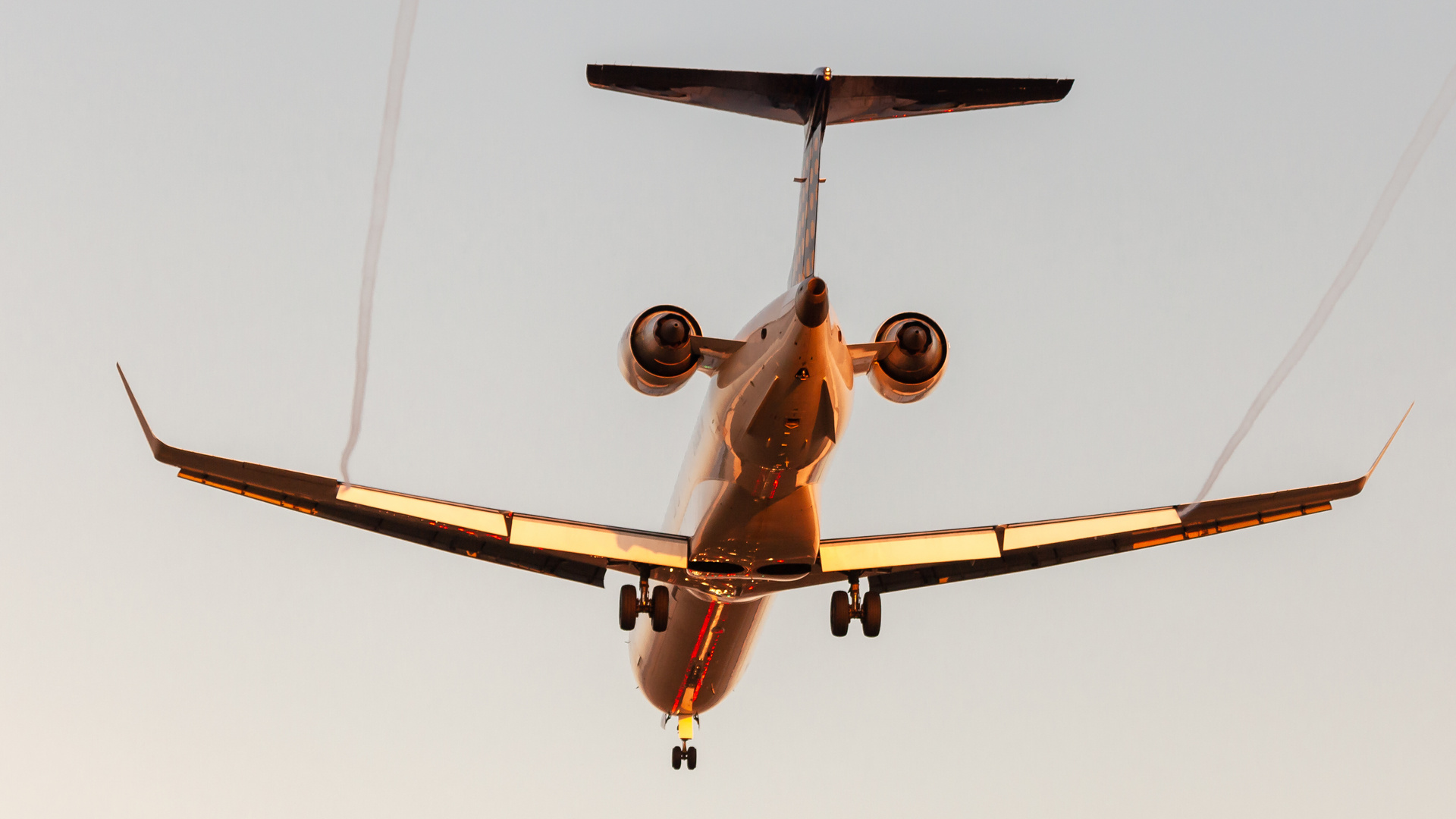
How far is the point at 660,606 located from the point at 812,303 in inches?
237

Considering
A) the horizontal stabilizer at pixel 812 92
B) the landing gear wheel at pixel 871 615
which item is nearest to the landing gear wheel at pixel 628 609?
the landing gear wheel at pixel 871 615

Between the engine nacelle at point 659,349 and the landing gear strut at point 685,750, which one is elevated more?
the landing gear strut at point 685,750

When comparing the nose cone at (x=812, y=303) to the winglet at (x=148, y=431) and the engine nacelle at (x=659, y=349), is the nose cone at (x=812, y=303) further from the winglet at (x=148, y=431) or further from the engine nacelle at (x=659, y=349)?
the winglet at (x=148, y=431)

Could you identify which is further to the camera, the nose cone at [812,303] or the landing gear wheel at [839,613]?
the landing gear wheel at [839,613]

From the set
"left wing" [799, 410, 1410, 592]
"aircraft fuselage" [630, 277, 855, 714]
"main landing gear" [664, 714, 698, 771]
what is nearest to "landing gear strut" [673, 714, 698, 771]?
"main landing gear" [664, 714, 698, 771]

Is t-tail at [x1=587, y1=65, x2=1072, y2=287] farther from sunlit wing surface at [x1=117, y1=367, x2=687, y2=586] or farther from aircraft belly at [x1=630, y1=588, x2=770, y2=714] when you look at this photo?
aircraft belly at [x1=630, y1=588, x2=770, y2=714]

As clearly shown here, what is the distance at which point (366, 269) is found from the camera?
695 cm

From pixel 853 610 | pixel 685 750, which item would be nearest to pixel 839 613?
pixel 853 610

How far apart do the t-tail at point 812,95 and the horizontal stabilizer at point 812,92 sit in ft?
0.03

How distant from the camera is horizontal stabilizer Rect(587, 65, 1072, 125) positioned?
1431cm

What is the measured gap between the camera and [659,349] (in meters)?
11.5

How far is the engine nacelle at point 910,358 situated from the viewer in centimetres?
1223

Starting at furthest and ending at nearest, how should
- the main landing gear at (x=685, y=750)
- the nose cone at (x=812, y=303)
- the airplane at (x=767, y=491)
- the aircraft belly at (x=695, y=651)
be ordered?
the main landing gear at (x=685, y=750) → the aircraft belly at (x=695, y=651) → the airplane at (x=767, y=491) → the nose cone at (x=812, y=303)

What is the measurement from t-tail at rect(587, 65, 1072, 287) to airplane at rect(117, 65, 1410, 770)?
0.02 m
